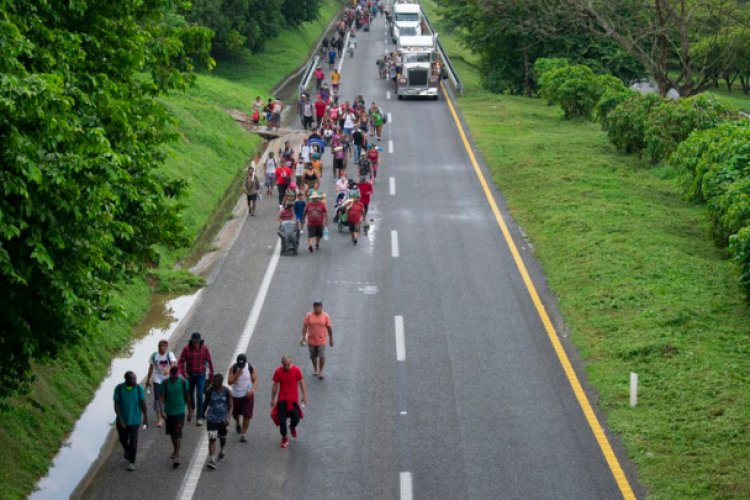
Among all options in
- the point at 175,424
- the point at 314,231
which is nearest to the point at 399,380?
the point at 175,424

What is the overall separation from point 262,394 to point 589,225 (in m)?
12.3

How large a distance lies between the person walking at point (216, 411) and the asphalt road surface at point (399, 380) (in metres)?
0.39

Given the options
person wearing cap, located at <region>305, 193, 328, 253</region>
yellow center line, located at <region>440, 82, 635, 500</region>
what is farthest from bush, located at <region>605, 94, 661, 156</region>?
person wearing cap, located at <region>305, 193, 328, 253</region>

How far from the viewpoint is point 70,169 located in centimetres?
1070

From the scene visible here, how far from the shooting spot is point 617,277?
22562mm

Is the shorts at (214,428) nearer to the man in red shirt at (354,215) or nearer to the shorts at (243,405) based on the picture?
the shorts at (243,405)

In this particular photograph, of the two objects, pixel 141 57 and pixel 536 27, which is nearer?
pixel 141 57

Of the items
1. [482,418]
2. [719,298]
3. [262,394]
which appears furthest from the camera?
[719,298]

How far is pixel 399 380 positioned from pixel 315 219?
8.54 meters

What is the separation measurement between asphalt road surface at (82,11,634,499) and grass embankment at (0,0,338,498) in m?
1.23

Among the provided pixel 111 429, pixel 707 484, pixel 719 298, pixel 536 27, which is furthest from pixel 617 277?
pixel 536 27

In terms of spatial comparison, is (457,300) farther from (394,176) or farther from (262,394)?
(394,176)

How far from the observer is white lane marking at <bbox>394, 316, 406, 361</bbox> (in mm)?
18944

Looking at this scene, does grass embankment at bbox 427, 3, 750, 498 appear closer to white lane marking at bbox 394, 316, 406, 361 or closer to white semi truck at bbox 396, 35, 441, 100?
white lane marking at bbox 394, 316, 406, 361
